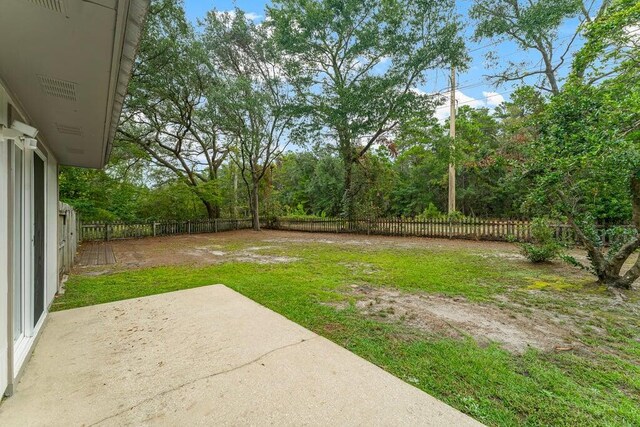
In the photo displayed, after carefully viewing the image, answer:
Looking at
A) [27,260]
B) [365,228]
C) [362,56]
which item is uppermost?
[362,56]

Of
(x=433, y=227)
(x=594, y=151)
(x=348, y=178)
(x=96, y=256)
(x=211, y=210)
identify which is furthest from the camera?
(x=211, y=210)

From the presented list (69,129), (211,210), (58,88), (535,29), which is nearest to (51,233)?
(69,129)

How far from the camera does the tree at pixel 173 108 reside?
33.3 ft

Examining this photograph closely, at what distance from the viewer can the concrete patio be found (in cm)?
157

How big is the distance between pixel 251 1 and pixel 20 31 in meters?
14.8

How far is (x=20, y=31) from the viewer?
126cm

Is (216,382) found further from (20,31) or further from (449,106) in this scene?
(449,106)

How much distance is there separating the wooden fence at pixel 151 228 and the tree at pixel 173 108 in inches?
37.2

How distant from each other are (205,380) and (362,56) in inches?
574

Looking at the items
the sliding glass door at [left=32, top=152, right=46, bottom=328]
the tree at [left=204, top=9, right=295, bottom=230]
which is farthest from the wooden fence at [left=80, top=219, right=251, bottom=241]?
the sliding glass door at [left=32, top=152, right=46, bottom=328]

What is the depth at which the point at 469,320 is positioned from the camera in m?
3.02

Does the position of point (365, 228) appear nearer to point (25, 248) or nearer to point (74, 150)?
point (74, 150)

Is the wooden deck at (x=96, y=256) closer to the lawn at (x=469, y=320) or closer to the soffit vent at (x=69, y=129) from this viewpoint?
the lawn at (x=469, y=320)

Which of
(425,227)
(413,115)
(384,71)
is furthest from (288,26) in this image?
(425,227)
